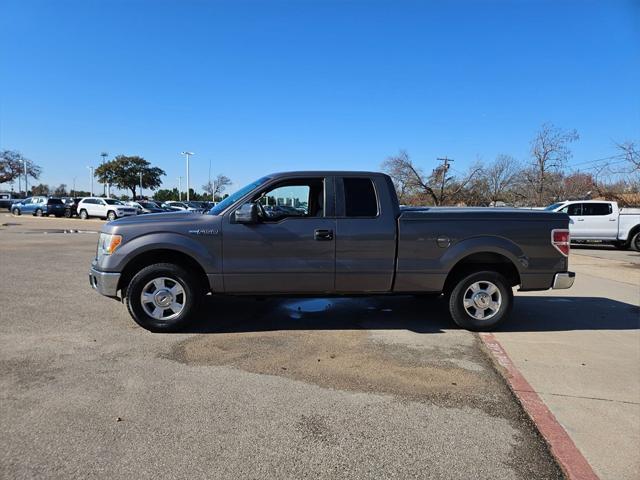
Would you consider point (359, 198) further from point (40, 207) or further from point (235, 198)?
point (40, 207)

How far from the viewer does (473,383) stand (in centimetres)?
433

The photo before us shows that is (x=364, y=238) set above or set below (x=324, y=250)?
above

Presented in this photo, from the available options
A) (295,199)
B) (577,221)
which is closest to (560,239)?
(295,199)

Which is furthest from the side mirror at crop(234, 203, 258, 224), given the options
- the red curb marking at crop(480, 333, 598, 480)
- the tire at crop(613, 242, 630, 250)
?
the tire at crop(613, 242, 630, 250)

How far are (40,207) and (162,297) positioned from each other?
143 feet

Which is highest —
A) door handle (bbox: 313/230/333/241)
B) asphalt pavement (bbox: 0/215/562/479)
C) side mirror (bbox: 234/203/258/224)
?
side mirror (bbox: 234/203/258/224)

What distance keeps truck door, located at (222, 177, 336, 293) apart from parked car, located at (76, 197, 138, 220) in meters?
32.8

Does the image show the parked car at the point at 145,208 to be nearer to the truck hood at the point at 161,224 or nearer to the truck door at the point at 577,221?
the truck door at the point at 577,221

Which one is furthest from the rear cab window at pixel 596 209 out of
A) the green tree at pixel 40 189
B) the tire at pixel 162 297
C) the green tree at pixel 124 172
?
the green tree at pixel 40 189

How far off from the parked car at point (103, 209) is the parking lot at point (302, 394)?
31.1 metres

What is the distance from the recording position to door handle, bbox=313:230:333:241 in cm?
569

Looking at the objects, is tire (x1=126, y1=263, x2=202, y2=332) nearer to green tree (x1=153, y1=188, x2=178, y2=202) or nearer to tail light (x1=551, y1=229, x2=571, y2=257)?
tail light (x1=551, y1=229, x2=571, y2=257)

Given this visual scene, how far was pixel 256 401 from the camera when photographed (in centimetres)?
383

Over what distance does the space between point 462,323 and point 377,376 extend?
206cm
